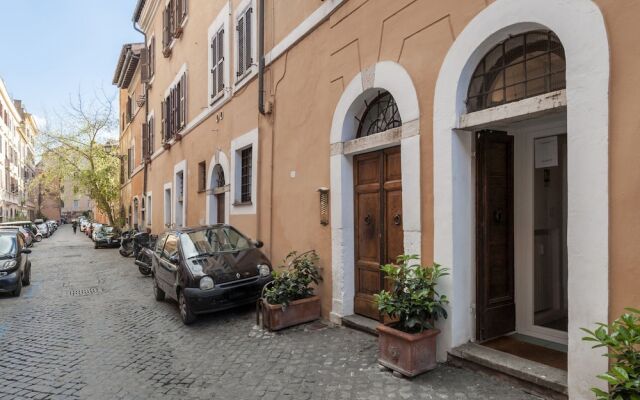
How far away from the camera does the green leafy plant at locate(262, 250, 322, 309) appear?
6.04 meters

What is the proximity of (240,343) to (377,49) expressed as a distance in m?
4.15

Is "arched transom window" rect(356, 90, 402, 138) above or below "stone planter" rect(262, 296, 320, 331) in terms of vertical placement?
above

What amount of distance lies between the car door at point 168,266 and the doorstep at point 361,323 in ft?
10.0

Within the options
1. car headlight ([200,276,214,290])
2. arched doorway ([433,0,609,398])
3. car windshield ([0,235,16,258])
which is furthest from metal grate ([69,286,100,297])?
arched doorway ([433,0,609,398])

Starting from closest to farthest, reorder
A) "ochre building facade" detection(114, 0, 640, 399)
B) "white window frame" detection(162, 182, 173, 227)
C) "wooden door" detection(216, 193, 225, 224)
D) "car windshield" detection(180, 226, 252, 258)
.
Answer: "ochre building facade" detection(114, 0, 640, 399)
"car windshield" detection(180, 226, 252, 258)
"wooden door" detection(216, 193, 225, 224)
"white window frame" detection(162, 182, 173, 227)

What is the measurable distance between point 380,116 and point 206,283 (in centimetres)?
357

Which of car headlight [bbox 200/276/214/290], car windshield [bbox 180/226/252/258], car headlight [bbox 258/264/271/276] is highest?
car windshield [bbox 180/226/252/258]

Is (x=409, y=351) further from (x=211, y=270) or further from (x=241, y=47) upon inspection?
(x=241, y=47)

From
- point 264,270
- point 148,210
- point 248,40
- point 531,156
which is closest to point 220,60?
point 248,40

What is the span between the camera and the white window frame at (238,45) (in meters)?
8.76

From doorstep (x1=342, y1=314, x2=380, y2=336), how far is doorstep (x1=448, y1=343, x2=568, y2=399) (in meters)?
1.27

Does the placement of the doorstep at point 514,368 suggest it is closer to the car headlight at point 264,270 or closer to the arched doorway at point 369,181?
the arched doorway at point 369,181

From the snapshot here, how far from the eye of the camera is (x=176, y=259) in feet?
23.4

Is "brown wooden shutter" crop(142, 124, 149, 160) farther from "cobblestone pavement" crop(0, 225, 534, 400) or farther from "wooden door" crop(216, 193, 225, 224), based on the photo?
"cobblestone pavement" crop(0, 225, 534, 400)
